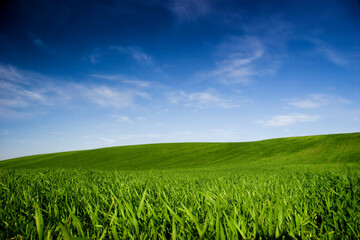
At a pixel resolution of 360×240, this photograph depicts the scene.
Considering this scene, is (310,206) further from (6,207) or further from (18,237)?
(6,207)

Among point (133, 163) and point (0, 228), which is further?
point (133, 163)

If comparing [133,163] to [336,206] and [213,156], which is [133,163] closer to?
[213,156]

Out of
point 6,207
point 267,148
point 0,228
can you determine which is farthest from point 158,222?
point 267,148

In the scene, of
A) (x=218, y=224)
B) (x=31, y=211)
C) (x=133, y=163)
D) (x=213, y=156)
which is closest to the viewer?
(x=218, y=224)

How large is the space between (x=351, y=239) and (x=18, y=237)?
1714 millimetres

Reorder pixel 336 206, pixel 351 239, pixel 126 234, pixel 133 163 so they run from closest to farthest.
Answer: pixel 126 234, pixel 351 239, pixel 336 206, pixel 133 163

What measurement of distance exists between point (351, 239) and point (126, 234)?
120 cm

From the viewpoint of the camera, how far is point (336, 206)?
1.48 m

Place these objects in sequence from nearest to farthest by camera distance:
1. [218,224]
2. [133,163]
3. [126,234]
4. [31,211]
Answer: [218,224] → [126,234] → [31,211] → [133,163]

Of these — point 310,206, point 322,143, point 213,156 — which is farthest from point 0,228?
point 322,143

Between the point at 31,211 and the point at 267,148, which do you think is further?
the point at 267,148

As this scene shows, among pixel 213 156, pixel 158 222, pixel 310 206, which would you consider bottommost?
pixel 213 156

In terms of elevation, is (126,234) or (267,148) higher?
(126,234)

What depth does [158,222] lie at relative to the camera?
41.1 inches
